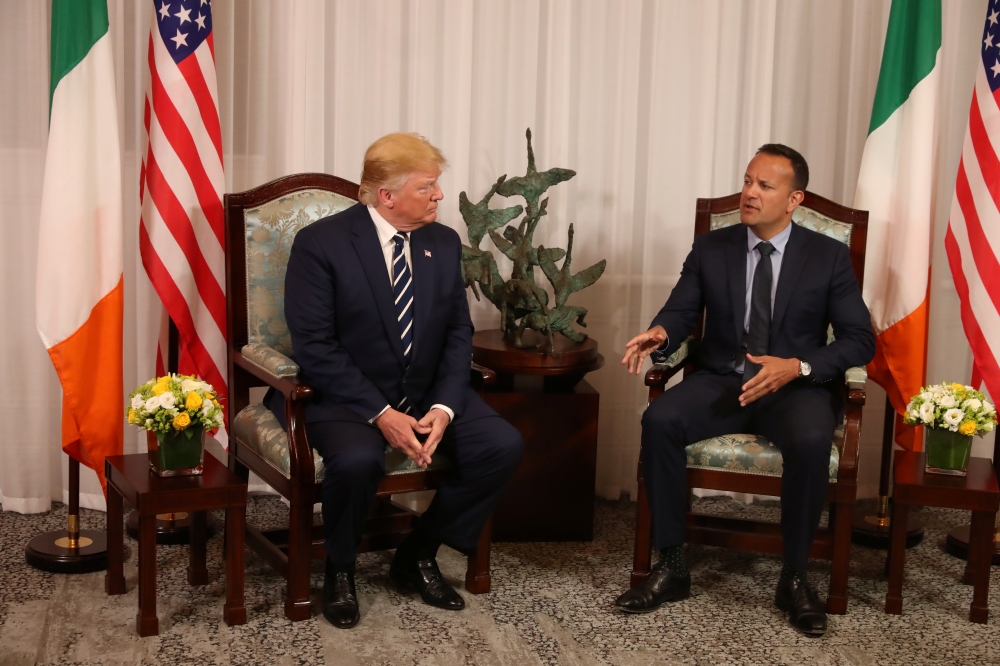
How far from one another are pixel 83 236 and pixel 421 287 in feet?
3.59

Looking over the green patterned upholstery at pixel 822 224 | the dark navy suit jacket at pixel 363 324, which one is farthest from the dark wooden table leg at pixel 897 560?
the dark navy suit jacket at pixel 363 324

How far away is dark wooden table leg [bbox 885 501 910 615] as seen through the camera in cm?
309

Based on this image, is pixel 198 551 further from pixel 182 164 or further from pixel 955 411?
pixel 955 411

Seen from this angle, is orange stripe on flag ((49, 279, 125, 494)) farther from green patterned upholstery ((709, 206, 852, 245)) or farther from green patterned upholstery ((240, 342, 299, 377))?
green patterned upholstery ((709, 206, 852, 245))

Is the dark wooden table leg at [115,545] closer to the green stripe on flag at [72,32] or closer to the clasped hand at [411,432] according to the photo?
the clasped hand at [411,432]

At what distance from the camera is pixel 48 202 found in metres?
3.18

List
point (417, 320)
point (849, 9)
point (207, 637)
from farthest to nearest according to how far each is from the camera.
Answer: point (849, 9), point (417, 320), point (207, 637)

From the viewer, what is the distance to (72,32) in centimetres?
316

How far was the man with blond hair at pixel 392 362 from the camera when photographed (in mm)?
2879

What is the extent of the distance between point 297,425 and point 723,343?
141 centimetres

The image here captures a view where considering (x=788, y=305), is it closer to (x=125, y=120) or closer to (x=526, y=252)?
(x=526, y=252)

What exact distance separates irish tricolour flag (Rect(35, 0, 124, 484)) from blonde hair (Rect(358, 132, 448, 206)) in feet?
2.88

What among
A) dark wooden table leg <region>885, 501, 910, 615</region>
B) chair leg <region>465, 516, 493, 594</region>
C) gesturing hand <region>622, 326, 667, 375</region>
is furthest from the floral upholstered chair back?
dark wooden table leg <region>885, 501, 910, 615</region>

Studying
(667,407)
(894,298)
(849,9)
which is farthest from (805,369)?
(849,9)
